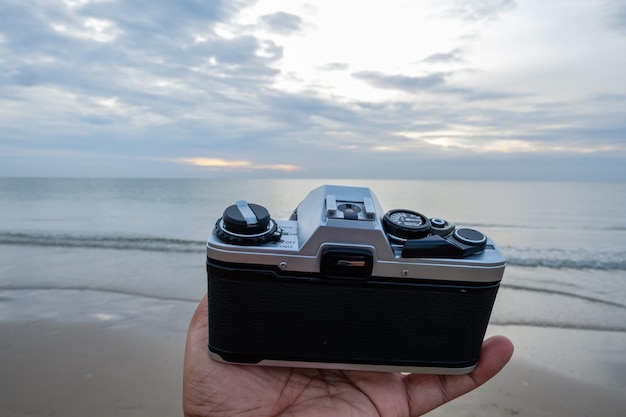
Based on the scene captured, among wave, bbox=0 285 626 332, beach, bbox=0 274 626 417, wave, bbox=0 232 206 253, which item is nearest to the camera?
beach, bbox=0 274 626 417

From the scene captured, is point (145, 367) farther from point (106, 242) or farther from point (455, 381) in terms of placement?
point (106, 242)

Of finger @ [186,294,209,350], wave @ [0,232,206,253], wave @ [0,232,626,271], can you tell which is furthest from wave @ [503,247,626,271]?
finger @ [186,294,209,350]

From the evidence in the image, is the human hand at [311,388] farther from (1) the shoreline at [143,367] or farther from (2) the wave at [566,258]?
(2) the wave at [566,258]

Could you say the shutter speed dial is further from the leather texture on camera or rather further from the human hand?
the human hand

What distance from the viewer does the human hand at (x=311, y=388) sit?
3.55ft

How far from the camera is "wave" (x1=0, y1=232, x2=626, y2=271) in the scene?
5727 millimetres

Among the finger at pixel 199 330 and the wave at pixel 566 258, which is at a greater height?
the finger at pixel 199 330

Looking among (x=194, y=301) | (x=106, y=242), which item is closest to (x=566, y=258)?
(x=194, y=301)

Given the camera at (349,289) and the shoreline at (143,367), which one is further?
the shoreline at (143,367)

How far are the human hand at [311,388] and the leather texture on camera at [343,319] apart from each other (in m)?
0.09

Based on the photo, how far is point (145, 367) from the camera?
8.93 feet

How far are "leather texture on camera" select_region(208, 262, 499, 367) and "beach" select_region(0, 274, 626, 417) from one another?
62.0 inches

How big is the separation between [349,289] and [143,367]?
2.31 meters

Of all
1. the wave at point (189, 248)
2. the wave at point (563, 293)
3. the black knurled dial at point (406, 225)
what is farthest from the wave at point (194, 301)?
the black knurled dial at point (406, 225)
